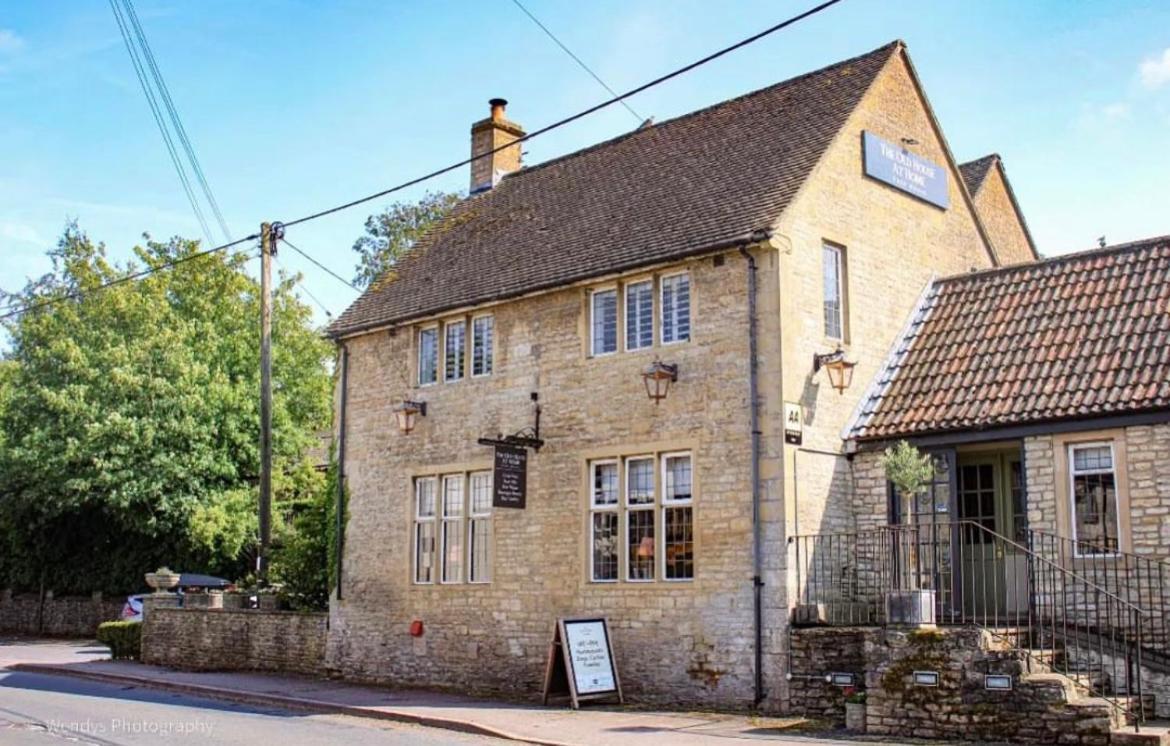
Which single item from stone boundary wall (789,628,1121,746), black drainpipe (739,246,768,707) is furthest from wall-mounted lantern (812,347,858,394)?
stone boundary wall (789,628,1121,746)

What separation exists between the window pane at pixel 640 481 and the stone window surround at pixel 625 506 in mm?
63

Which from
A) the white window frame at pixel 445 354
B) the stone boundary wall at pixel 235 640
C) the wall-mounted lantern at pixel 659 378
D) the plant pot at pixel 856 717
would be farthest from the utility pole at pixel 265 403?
the plant pot at pixel 856 717

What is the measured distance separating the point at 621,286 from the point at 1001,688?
8.41 m

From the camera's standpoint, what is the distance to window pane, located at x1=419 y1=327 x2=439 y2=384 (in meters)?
Answer: 22.4

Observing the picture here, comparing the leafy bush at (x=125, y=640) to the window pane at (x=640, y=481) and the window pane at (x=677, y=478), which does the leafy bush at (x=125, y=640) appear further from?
the window pane at (x=677, y=478)

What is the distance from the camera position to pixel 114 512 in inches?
1395

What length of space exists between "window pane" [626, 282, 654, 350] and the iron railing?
400cm

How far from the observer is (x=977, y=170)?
97.1 feet

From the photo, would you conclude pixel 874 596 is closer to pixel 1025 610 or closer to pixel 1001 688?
pixel 1025 610

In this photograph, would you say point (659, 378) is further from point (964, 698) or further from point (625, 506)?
point (964, 698)

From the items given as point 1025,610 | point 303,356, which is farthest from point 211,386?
point 1025,610

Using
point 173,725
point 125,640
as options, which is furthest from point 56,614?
point 173,725

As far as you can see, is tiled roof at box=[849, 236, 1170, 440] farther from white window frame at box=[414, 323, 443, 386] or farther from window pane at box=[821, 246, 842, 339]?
white window frame at box=[414, 323, 443, 386]

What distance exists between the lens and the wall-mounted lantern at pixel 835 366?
17938 millimetres
